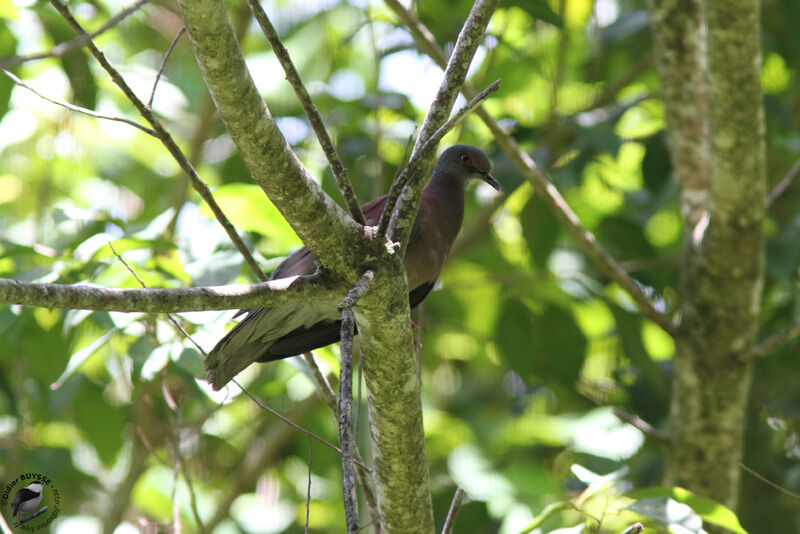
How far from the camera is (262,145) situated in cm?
186

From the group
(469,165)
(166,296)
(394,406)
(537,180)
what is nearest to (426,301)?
(469,165)

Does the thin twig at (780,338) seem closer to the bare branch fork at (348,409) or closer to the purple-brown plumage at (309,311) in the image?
the purple-brown plumage at (309,311)

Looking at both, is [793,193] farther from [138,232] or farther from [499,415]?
[138,232]

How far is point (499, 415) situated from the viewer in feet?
18.5

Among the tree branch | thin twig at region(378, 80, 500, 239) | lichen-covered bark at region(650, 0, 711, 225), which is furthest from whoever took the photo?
lichen-covered bark at region(650, 0, 711, 225)

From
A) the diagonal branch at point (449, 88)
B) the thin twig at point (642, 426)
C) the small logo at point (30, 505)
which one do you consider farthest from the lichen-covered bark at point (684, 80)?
the small logo at point (30, 505)

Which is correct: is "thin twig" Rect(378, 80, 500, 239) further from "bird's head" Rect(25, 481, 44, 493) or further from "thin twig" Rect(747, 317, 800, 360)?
"thin twig" Rect(747, 317, 800, 360)

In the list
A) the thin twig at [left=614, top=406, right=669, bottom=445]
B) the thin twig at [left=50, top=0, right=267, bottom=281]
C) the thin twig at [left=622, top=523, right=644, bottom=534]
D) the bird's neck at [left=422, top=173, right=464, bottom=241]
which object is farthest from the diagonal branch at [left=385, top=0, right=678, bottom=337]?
the thin twig at [left=622, top=523, right=644, bottom=534]

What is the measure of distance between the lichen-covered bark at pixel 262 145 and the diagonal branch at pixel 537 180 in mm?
1222

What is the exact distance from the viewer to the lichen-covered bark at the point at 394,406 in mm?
2123

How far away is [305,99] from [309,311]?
147 centimetres

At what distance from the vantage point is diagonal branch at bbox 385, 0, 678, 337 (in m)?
3.23

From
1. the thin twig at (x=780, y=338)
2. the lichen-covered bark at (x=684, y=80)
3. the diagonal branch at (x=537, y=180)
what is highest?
the lichen-covered bark at (x=684, y=80)

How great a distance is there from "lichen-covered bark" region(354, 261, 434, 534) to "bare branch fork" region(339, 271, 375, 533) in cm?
13
